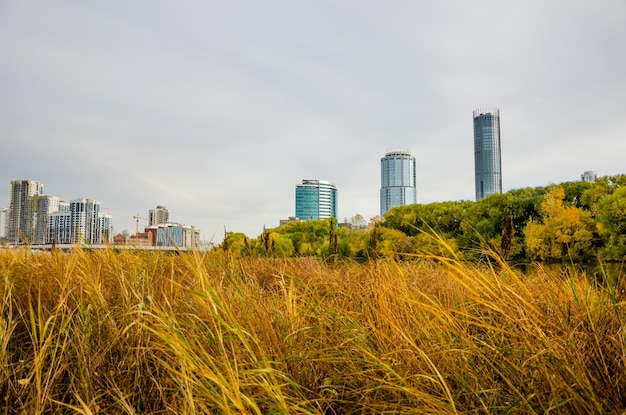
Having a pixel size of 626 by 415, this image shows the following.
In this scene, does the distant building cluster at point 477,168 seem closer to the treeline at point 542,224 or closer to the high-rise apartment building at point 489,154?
the high-rise apartment building at point 489,154

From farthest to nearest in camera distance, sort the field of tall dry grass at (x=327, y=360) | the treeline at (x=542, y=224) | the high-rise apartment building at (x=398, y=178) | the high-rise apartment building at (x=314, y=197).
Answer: the high-rise apartment building at (x=398, y=178) → the high-rise apartment building at (x=314, y=197) → the treeline at (x=542, y=224) → the field of tall dry grass at (x=327, y=360)

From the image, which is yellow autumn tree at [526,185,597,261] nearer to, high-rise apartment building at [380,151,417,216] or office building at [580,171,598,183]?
office building at [580,171,598,183]

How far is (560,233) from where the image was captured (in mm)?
13086

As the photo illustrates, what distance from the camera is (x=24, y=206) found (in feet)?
167

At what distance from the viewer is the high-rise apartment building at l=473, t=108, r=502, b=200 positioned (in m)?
152

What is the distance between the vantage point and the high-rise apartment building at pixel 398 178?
14962 centimetres

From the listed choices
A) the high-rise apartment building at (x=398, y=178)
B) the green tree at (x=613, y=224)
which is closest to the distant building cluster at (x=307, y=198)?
the high-rise apartment building at (x=398, y=178)

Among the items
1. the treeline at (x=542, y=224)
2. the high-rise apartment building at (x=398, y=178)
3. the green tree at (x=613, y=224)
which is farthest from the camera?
the high-rise apartment building at (x=398, y=178)

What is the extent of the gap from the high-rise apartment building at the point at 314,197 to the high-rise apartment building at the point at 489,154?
63763 mm

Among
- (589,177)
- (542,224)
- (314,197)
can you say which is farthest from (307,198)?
(542,224)

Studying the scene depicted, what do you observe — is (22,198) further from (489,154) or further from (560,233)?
(489,154)

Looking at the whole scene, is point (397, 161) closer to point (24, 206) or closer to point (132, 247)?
point (24, 206)

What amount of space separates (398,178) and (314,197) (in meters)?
46.8

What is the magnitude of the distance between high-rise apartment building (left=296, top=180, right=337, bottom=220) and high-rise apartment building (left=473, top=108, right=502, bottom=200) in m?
63.8
